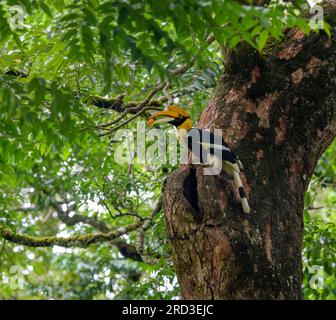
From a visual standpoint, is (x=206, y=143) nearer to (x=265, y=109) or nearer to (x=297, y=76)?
(x=265, y=109)

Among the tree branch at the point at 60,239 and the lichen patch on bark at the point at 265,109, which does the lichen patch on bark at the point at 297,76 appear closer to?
the lichen patch on bark at the point at 265,109

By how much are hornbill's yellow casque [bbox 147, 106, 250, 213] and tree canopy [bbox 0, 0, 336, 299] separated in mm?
268

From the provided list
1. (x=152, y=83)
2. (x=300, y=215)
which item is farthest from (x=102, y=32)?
(x=152, y=83)

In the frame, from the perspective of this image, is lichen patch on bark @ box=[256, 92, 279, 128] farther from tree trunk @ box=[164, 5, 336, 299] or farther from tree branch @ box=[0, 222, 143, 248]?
tree branch @ box=[0, 222, 143, 248]

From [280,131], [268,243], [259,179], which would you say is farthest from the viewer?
[280,131]

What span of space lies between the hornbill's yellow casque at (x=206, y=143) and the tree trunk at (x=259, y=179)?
0.05 metres

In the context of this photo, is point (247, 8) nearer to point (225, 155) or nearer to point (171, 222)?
point (225, 155)

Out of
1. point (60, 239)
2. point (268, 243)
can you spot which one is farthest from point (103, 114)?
point (268, 243)

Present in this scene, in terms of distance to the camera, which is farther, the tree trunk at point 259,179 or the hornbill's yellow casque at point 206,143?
the hornbill's yellow casque at point 206,143

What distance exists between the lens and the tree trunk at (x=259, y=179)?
3.13 meters

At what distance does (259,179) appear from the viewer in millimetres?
3434

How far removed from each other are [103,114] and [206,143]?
1.49 metres

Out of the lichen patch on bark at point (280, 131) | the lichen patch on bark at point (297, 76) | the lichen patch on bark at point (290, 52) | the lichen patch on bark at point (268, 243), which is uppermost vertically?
the lichen patch on bark at point (290, 52)

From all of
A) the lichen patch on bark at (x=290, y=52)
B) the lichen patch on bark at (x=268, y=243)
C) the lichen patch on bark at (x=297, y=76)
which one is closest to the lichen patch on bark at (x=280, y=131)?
the lichen patch on bark at (x=297, y=76)
